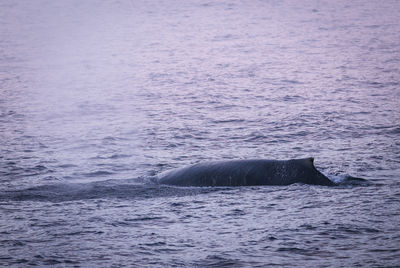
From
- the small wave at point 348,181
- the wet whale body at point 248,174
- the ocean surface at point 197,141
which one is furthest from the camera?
the small wave at point 348,181

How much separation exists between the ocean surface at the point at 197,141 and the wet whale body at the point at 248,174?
21cm

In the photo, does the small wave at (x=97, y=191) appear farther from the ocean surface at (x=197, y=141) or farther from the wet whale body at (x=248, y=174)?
the wet whale body at (x=248, y=174)

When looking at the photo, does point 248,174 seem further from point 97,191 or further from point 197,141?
point 197,141

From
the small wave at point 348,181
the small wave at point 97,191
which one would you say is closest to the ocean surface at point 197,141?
the small wave at point 97,191

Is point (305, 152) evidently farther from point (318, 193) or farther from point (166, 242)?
point (166, 242)

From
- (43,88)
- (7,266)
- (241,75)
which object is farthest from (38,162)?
(241,75)

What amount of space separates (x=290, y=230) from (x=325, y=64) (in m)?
15.5

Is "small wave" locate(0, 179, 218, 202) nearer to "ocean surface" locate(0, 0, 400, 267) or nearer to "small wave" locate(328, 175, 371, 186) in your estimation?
"ocean surface" locate(0, 0, 400, 267)

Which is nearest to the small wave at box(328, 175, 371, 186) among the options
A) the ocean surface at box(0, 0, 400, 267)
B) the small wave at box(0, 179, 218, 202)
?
the ocean surface at box(0, 0, 400, 267)

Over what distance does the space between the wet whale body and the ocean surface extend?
21cm

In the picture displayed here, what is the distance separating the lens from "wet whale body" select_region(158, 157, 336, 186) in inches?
440

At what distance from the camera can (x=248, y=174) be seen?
11414 mm

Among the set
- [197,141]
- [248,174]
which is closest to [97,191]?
[248,174]

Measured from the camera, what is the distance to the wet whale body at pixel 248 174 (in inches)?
440
